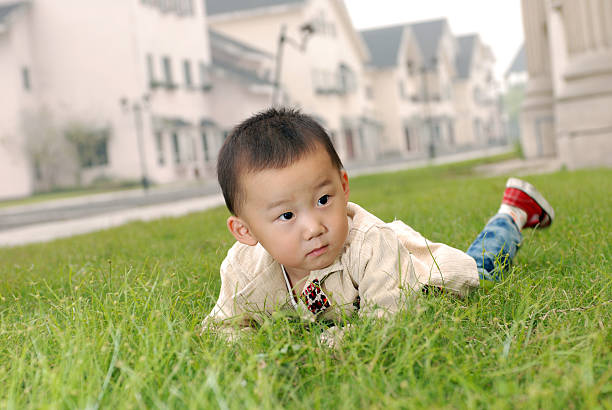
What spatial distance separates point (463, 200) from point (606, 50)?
17.8 ft

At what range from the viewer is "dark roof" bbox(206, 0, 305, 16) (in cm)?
4103

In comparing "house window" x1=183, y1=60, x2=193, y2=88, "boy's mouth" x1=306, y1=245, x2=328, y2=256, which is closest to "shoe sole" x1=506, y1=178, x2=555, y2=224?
"boy's mouth" x1=306, y1=245, x2=328, y2=256

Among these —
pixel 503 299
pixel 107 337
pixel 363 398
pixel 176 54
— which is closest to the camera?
pixel 363 398

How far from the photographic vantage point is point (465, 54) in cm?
7244

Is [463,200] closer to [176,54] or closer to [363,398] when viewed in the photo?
[363,398]

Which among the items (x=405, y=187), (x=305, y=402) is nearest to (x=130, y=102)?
(x=405, y=187)

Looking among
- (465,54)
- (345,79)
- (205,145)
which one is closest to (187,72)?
(205,145)

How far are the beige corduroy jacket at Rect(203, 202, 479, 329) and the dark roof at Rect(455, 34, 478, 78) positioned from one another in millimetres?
70095

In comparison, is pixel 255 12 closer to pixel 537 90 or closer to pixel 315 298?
pixel 537 90

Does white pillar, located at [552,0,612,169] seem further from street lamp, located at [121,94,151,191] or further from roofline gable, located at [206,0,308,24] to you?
roofline gable, located at [206,0,308,24]

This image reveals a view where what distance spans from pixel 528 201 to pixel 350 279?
64.4 inches

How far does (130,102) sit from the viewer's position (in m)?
31.1

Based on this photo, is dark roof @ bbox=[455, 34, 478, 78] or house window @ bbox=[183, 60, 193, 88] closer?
house window @ bbox=[183, 60, 193, 88]

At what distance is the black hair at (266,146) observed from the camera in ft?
8.39
